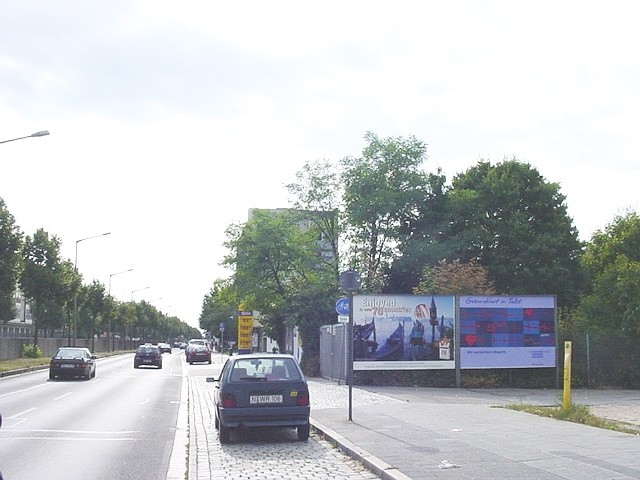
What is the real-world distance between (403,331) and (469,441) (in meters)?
15.6

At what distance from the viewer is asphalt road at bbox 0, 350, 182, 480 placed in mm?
11227

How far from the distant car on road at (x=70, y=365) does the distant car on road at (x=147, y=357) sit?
1423 cm

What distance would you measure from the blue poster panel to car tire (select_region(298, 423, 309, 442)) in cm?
1524

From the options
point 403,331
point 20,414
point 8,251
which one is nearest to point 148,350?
point 8,251

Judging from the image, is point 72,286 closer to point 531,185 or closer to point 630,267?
point 531,185

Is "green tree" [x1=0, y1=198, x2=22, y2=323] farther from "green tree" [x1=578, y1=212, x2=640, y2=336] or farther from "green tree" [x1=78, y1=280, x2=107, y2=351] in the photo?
"green tree" [x1=78, y1=280, x2=107, y2=351]

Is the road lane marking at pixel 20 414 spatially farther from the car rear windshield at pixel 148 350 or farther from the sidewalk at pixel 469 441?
the car rear windshield at pixel 148 350

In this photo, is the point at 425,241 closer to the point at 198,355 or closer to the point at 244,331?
the point at 244,331

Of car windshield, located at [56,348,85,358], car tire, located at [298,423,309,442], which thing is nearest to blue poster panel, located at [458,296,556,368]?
car tire, located at [298,423,309,442]

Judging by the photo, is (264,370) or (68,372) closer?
(264,370)

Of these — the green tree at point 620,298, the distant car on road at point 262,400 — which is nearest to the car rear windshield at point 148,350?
the green tree at point 620,298

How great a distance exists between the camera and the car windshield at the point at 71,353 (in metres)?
35.6

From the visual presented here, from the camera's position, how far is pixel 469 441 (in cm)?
1272

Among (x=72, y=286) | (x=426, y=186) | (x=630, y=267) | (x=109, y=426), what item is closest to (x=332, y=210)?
(x=426, y=186)
